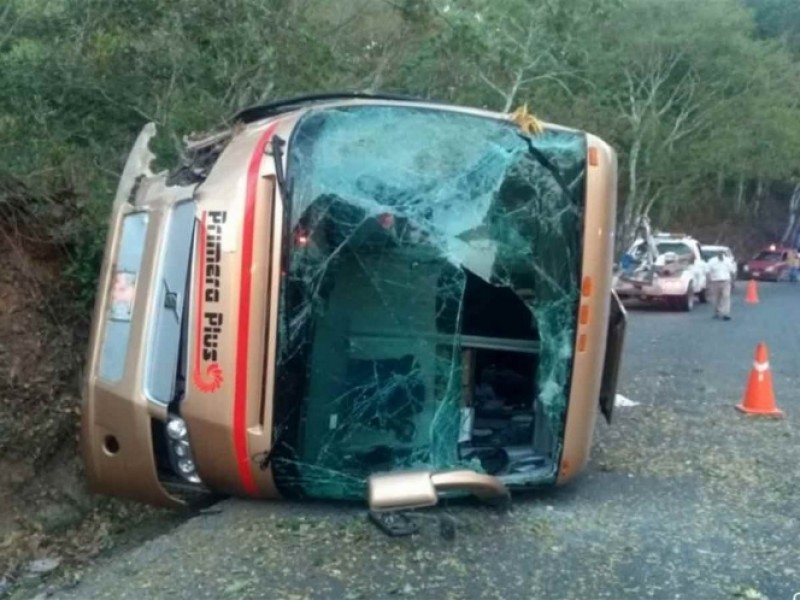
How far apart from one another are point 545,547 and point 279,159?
2258 millimetres

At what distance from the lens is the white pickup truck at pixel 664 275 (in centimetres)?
2361

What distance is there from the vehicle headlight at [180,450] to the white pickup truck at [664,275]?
1805cm

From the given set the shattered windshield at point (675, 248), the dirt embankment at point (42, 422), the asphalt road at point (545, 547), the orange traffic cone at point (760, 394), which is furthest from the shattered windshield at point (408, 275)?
the shattered windshield at point (675, 248)

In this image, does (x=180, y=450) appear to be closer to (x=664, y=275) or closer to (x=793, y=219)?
(x=664, y=275)

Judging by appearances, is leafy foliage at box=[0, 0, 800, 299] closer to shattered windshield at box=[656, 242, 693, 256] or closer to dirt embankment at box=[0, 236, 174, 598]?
dirt embankment at box=[0, 236, 174, 598]

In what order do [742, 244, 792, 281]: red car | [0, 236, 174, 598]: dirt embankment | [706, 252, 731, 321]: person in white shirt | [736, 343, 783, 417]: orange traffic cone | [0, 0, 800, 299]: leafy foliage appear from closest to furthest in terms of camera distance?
[0, 236, 174, 598]: dirt embankment → [736, 343, 783, 417]: orange traffic cone → [0, 0, 800, 299]: leafy foliage → [706, 252, 731, 321]: person in white shirt → [742, 244, 792, 281]: red car

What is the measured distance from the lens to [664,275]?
23750 mm

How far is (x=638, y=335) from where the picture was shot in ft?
56.2

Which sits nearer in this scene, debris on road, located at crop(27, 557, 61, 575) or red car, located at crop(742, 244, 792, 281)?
debris on road, located at crop(27, 557, 61, 575)

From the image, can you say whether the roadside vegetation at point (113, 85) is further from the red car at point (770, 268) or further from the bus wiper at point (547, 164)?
the red car at point (770, 268)

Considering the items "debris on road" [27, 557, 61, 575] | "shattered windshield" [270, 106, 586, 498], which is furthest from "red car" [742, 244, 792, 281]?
"shattered windshield" [270, 106, 586, 498]

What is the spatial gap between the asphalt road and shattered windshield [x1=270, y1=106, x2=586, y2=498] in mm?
323

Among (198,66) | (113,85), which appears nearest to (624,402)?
(198,66)

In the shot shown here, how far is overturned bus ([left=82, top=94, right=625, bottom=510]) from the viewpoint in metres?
5.67
